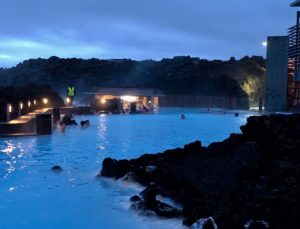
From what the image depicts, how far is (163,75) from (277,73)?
4089cm

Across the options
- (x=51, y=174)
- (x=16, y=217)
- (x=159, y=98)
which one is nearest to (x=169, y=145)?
(x=51, y=174)

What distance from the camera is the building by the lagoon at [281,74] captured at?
33.6 m

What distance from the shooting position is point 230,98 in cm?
5659

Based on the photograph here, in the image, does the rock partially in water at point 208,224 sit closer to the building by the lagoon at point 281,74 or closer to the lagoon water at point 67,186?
the lagoon water at point 67,186

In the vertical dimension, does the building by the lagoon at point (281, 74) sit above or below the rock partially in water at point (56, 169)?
above

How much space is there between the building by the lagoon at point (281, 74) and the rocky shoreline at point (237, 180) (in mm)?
25362

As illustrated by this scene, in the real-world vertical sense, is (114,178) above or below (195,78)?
below

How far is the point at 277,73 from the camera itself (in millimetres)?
34344

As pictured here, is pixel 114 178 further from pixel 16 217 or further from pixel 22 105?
pixel 22 105

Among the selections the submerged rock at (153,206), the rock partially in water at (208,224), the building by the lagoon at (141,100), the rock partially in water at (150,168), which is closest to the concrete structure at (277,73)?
the building by the lagoon at (141,100)

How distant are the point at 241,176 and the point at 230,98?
165ft

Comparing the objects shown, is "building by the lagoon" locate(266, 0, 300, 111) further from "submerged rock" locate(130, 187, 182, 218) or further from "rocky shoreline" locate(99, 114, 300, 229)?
"submerged rock" locate(130, 187, 182, 218)

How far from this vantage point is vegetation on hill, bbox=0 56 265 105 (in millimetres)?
64625

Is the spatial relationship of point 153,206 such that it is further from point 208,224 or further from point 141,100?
point 141,100
